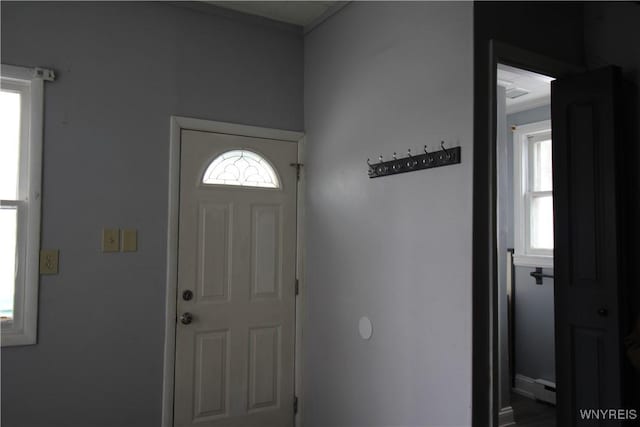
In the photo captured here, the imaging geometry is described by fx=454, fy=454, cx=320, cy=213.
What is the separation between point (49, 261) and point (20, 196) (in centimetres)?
39

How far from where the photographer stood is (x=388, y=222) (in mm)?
2494

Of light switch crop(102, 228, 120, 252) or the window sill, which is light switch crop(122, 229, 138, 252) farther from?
the window sill

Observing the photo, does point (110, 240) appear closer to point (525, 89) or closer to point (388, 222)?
point (388, 222)

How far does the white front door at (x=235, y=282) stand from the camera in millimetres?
2900

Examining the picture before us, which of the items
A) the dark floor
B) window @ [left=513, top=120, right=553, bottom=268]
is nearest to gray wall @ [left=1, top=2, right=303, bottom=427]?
the dark floor

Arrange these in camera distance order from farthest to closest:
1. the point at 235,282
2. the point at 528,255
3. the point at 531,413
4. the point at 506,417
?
the point at 528,255, the point at 531,413, the point at 506,417, the point at 235,282

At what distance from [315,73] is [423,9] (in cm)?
109

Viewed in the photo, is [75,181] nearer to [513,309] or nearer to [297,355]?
[297,355]

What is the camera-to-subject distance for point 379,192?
2.58m

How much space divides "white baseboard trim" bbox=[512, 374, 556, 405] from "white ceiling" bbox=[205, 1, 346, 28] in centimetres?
351

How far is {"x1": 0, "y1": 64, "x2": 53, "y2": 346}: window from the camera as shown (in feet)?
8.10

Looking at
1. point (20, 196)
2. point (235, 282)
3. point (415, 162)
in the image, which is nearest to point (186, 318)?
point (235, 282)

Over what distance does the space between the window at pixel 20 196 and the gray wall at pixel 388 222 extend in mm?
1672

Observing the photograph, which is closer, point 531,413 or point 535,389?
point 531,413
